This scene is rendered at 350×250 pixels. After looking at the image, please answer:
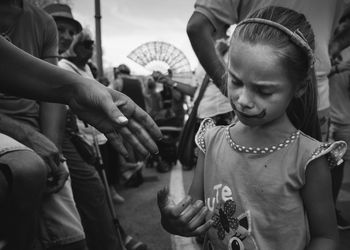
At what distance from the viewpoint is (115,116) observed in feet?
A: 3.94

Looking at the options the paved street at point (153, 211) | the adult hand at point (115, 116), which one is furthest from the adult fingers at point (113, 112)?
the paved street at point (153, 211)

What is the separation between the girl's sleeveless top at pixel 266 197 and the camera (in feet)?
4.23

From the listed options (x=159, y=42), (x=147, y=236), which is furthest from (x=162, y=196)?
(x=159, y=42)

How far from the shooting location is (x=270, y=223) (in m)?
1.30

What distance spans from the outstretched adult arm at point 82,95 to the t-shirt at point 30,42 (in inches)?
20.9

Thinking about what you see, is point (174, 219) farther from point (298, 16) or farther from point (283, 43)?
point (298, 16)

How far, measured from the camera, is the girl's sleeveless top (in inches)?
50.8

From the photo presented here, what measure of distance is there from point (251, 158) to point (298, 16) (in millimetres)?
614

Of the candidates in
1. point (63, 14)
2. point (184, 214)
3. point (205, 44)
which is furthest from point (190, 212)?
point (63, 14)

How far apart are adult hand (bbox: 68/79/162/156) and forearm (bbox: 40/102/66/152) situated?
0.82 metres

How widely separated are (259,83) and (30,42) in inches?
61.0

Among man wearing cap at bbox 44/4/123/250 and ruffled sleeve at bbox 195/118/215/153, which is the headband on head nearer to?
ruffled sleeve at bbox 195/118/215/153

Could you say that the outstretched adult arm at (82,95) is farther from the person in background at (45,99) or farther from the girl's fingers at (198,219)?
the girl's fingers at (198,219)

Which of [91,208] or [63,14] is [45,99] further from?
[63,14]
